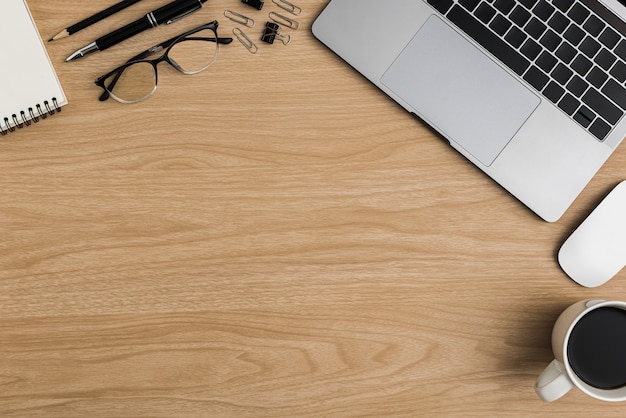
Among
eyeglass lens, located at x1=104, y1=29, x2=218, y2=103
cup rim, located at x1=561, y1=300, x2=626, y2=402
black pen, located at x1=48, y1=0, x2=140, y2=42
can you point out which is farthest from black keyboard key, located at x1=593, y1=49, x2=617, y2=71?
black pen, located at x1=48, y1=0, x2=140, y2=42

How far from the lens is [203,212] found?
2.67 feet

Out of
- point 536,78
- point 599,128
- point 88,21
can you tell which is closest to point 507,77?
Result: point 536,78

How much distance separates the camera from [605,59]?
0.80 meters

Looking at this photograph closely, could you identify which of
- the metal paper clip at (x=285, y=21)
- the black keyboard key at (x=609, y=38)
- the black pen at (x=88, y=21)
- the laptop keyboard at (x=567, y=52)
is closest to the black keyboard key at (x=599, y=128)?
the laptop keyboard at (x=567, y=52)

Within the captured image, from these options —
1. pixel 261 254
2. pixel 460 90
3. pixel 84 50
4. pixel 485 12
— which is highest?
pixel 485 12

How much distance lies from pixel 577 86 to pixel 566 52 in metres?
0.05

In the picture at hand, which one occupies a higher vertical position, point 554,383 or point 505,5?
point 505,5

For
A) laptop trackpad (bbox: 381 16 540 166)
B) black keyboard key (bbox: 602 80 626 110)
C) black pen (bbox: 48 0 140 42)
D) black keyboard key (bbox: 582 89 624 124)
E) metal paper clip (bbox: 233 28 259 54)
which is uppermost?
black keyboard key (bbox: 602 80 626 110)

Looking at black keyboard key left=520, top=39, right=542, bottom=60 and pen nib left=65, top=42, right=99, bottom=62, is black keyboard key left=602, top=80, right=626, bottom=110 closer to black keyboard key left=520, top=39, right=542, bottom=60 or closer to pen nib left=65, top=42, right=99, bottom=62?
black keyboard key left=520, top=39, right=542, bottom=60

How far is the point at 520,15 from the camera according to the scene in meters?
0.80

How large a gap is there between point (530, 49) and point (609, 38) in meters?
0.11

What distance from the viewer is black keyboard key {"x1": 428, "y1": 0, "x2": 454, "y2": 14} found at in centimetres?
81

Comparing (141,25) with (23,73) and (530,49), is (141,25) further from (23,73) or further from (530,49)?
(530,49)

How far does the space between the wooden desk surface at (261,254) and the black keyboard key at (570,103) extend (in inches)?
4.3
